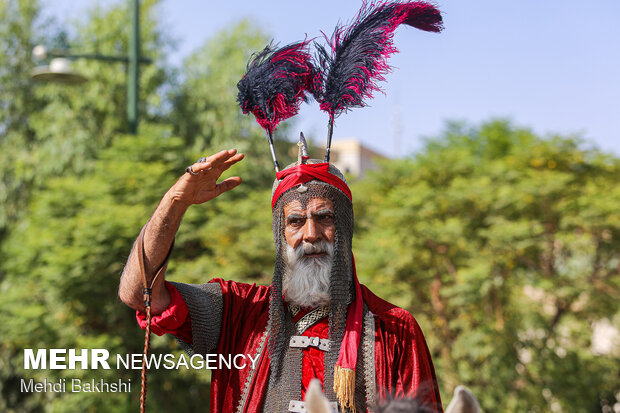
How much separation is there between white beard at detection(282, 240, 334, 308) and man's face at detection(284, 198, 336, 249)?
3 cm

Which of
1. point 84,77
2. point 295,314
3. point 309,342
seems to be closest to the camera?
point 309,342

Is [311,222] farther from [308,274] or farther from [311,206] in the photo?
[308,274]

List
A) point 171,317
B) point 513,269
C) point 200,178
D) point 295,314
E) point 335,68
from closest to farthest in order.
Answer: point 200,178 < point 171,317 < point 295,314 < point 335,68 < point 513,269

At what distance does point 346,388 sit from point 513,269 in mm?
7535

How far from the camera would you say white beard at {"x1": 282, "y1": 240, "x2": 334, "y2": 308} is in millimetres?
2631

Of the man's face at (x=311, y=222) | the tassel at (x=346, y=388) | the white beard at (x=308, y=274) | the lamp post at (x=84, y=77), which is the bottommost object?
the tassel at (x=346, y=388)

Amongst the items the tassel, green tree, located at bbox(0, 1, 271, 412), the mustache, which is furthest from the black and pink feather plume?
green tree, located at bbox(0, 1, 271, 412)

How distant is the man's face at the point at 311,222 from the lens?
2.66 meters

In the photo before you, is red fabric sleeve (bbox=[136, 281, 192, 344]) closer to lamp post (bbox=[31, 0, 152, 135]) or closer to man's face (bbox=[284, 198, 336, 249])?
man's face (bbox=[284, 198, 336, 249])

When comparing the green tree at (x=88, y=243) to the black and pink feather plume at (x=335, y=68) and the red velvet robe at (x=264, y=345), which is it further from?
the black and pink feather plume at (x=335, y=68)

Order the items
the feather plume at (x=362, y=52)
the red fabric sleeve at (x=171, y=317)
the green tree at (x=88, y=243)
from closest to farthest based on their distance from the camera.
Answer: the red fabric sleeve at (x=171, y=317) < the feather plume at (x=362, y=52) < the green tree at (x=88, y=243)

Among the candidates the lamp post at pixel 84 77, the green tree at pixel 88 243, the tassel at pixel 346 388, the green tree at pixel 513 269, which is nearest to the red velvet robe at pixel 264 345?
the tassel at pixel 346 388

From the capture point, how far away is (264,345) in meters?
2.68

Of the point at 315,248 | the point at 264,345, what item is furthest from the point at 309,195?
the point at 264,345
